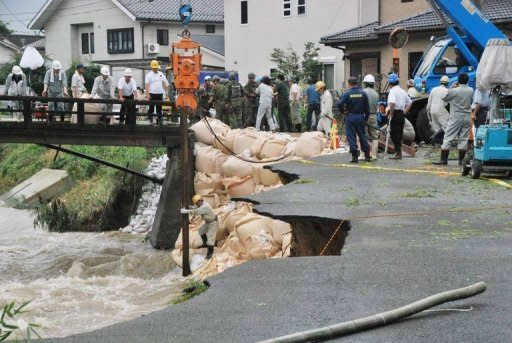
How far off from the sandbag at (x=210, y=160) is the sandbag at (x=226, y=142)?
0.40ft

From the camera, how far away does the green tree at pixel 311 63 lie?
3925 cm

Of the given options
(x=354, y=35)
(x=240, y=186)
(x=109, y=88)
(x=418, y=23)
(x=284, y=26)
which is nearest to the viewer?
(x=240, y=186)

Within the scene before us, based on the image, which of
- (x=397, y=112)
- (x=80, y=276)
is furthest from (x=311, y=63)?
(x=80, y=276)

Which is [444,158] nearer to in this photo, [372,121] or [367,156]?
[367,156]

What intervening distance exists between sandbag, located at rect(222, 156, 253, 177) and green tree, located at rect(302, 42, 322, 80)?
1890 cm

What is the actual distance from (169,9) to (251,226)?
3753cm

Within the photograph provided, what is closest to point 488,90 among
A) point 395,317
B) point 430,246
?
point 430,246

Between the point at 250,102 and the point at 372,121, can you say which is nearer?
the point at 372,121

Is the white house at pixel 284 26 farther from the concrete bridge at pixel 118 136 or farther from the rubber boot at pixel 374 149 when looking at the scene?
the rubber boot at pixel 374 149

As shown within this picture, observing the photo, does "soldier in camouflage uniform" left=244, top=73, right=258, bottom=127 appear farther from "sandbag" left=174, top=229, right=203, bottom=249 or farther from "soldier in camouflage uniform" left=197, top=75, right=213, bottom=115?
"sandbag" left=174, top=229, right=203, bottom=249

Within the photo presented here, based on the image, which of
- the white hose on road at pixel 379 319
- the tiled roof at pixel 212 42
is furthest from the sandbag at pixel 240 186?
the tiled roof at pixel 212 42

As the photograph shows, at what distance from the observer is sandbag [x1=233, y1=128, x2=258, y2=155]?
808 inches

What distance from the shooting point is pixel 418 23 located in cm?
3125

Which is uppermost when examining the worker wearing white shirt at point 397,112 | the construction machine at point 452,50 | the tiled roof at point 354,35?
the tiled roof at point 354,35
